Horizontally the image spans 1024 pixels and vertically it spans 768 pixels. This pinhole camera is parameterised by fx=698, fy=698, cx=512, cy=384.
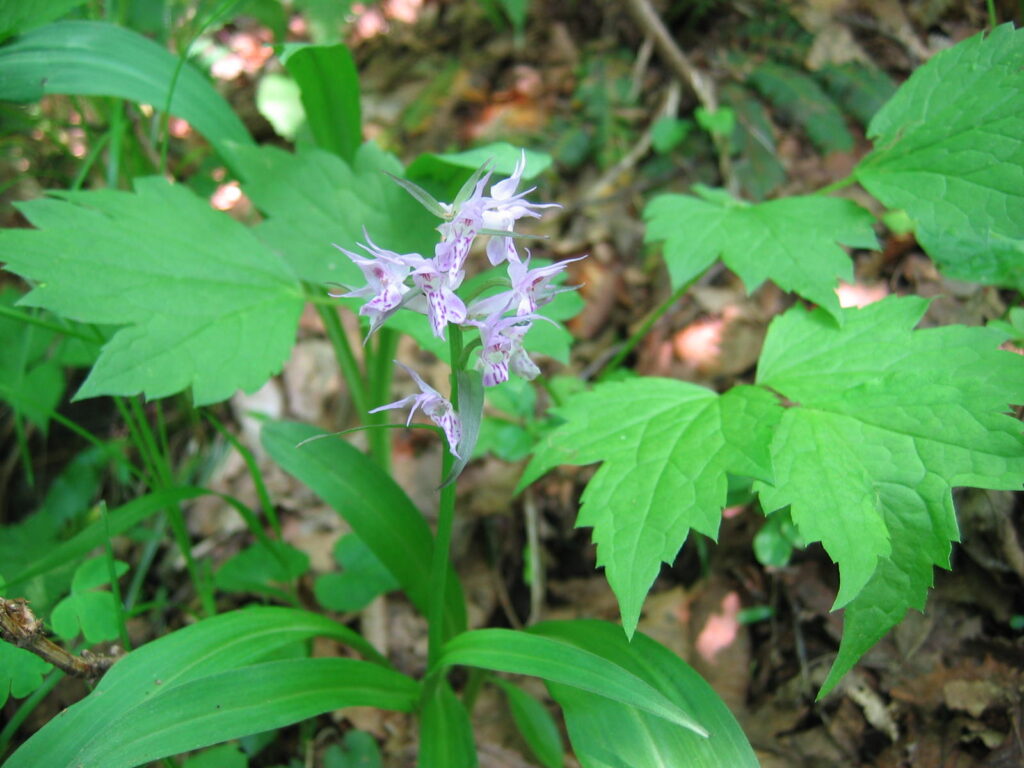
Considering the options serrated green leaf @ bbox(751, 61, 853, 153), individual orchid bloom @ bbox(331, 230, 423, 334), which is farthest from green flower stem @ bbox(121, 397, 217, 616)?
serrated green leaf @ bbox(751, 61, 853, 153)

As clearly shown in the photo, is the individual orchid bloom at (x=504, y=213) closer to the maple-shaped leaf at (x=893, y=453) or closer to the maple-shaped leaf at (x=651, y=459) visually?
the maple-shaped leaf at (x=651, y=459)

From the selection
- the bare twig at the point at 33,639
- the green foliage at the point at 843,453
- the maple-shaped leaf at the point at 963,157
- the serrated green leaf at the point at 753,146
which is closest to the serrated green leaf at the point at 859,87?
the serrated green leaf at the point at 753,146

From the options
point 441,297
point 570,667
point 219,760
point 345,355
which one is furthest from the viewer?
point 345,355

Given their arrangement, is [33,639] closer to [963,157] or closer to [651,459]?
[651,459]

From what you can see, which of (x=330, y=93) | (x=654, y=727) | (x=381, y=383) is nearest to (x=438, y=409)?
(x=654, y=727)

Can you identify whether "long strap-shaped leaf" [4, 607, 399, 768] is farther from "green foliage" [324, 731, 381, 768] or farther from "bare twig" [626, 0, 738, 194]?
"bare twig" [626, 0, 738, 194]

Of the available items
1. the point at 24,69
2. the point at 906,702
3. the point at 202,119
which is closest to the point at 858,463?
the point at 906,702

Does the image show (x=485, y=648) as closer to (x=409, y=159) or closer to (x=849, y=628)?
(x=849, y=628)
